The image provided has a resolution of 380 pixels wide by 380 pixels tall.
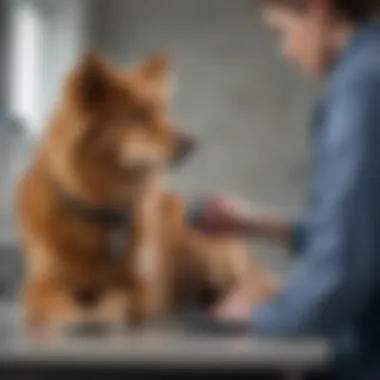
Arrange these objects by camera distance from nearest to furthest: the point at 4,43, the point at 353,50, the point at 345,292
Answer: the point at 345,292
the point at 353,50
the point at 4,43

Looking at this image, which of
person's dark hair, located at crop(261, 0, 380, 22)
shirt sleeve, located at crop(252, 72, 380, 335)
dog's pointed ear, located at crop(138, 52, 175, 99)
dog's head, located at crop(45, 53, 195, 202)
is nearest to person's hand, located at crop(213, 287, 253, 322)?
shirt sleeve, located at crop(252, 72, 380, 335)

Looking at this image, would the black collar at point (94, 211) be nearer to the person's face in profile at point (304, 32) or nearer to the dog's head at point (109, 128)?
the dog's head at point (109, 128)

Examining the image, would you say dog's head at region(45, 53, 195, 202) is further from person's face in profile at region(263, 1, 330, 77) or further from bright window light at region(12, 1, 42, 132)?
person's face in profile at region(263, 1, 330, 77)

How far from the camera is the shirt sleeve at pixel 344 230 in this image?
1.36m

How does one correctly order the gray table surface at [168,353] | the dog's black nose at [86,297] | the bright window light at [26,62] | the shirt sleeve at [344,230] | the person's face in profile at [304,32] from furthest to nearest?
the bright window light at [26,62], the person's face in profile at [304,32], the dog's black nose at [86,297], the shirt sleeve at [344,230], the gray table surface at [168,353]

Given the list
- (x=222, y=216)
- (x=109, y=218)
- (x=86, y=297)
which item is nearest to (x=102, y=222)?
(x=109, y=218)

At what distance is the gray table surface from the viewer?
1.25 meters

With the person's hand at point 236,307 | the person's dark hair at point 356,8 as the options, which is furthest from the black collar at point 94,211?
the person's dark hair at point 356,8

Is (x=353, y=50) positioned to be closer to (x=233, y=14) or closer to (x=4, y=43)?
(x=233, y=14)

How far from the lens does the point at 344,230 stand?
4.48 ft

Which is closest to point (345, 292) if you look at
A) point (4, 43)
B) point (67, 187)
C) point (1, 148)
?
point (67, 187)

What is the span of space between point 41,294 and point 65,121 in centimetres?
27

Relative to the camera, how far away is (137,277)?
1.57 metres

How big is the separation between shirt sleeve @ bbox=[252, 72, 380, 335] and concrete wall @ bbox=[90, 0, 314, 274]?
0.84ft
